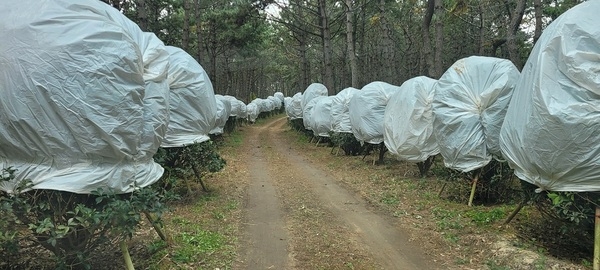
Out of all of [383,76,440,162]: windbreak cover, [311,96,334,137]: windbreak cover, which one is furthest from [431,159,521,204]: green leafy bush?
[311,96,334,137]: windbreak cover

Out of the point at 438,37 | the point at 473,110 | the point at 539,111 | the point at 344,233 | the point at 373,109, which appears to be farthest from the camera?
the point at 438,37

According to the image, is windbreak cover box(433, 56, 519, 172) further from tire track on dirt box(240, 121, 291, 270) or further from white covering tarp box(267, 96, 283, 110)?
white covering tarp box(267, 96, 283, 110)

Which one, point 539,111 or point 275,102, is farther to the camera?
point 275,102

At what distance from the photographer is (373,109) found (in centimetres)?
1243

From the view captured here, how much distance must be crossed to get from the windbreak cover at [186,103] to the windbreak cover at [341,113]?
7924mm

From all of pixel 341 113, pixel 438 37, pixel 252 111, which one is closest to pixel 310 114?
pixel 341 113

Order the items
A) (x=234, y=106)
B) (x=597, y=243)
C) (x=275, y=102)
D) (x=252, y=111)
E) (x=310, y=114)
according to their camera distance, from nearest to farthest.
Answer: (x=597, y=243) < (x=310, y=114) < (x=234, y=106) < (x=252, y=111) < (x=275, y=102)

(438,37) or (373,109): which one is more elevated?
(438,37)

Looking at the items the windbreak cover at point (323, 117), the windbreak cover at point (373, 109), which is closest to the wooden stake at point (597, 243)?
the windbreak cover at point (373, 109)

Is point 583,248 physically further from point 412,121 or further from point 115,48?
point 115,48

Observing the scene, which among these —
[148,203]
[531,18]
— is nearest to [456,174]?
[148,203]

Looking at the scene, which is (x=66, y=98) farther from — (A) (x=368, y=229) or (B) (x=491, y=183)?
(B) (x=491, y=183)

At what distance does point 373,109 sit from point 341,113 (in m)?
3.45

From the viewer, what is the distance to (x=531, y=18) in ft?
82.5
